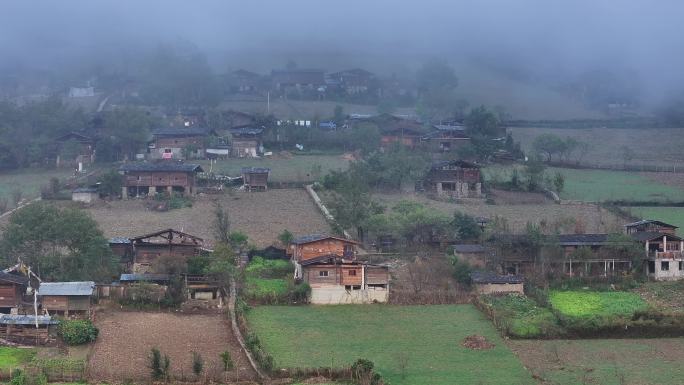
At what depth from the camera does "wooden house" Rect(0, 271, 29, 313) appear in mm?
27016

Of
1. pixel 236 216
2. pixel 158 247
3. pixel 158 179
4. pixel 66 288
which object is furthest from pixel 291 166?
pixel 66 288

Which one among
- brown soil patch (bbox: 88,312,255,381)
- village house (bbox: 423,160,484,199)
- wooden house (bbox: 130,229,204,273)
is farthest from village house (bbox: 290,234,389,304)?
village house (bbox: 423,160,484,199)

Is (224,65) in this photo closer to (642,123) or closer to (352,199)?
(642,123)

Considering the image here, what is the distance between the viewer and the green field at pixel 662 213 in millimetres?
36541

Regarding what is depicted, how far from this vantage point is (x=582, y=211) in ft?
124

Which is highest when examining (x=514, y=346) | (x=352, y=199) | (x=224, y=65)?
(x=224, y=65)

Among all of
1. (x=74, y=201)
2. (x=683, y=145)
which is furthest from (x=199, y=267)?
(x=683, y=145)

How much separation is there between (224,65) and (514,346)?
47860 mm

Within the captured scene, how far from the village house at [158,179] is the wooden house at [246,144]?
6583mm

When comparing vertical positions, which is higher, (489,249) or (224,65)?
(224,65)

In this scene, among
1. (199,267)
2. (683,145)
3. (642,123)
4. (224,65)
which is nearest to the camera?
(199,267)

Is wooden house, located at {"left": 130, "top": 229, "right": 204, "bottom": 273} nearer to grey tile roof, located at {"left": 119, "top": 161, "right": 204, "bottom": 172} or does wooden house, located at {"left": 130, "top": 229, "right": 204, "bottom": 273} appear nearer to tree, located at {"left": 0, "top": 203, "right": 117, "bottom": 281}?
tree, located at {"left": 0, "top": 203, "right": 117, "bottom": 281}

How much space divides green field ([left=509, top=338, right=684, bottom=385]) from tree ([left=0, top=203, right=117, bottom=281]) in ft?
31.1

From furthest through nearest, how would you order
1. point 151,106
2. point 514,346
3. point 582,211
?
point 151,106
point 582,211
point 514,346
